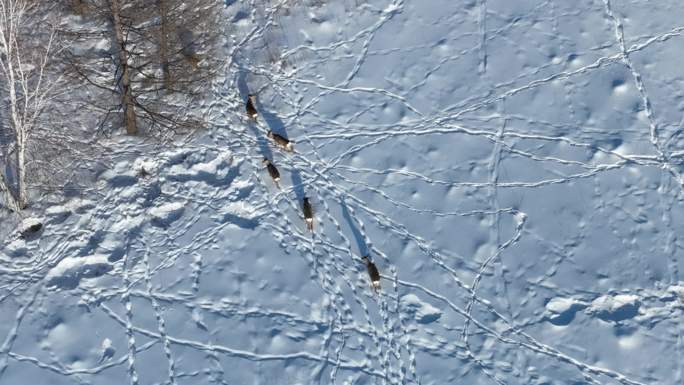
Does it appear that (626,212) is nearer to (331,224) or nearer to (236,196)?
(331,224)

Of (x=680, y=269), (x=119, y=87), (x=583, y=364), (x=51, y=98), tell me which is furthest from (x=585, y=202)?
(x=51, y=98)

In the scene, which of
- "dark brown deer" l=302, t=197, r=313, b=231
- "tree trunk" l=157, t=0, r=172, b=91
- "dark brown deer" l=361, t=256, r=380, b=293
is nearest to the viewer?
"dark brown deer" l=361, t=256, r=380, b=293

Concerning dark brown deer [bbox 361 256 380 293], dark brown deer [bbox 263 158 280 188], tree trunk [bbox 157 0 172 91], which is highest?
tree trunk [bbox 157 0 172 91]

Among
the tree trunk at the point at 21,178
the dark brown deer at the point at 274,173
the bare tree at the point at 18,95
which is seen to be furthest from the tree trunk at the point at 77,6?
the dark brown deer at the point at 274,173

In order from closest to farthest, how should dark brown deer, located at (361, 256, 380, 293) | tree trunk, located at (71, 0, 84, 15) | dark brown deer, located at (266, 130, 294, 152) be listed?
1. dark brown deer, located at (361, 256, 380, 293)
2. dark brown deer, located at (266, 130, 294, 152)
3. tree trunk, located at (71, 0, 84, 15)

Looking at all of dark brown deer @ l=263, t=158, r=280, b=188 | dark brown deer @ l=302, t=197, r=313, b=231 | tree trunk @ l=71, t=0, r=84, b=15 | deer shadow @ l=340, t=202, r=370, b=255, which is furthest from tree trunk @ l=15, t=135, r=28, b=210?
deer shadow @ l=340, t=202, r=370, b=255

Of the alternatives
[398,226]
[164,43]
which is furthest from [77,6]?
[398,226]

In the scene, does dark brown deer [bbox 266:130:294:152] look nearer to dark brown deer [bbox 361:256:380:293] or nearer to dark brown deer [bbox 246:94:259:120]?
dark brown deer [bbox 246:94:259:120]
